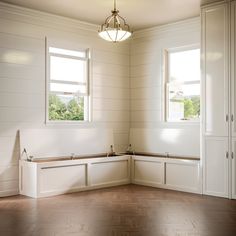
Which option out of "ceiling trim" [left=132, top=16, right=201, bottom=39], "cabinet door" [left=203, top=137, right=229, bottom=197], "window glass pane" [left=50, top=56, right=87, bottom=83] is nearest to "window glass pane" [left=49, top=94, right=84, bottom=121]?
"window glass pane" [left=50, top=56, right=87, bottom=83]

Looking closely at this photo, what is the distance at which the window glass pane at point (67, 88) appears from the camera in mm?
7254

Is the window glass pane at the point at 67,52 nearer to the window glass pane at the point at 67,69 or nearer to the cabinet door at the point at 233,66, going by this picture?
the window glass pane at the point at 67,69

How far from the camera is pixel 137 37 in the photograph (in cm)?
841

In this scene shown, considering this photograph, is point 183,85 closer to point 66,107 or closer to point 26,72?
point 66,107

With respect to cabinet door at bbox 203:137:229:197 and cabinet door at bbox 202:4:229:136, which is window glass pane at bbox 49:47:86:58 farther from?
cabinet door at bbox 203:137:229:197

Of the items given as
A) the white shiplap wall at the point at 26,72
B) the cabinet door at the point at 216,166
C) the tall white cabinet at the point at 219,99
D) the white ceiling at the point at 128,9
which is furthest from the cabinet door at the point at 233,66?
the white shiplap wall at the point at 26,72

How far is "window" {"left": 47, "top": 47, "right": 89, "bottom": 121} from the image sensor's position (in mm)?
7234

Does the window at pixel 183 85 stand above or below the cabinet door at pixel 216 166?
above

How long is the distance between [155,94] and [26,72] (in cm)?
267

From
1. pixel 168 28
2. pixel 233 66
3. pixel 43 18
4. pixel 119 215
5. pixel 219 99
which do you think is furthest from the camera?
pixel 168 28

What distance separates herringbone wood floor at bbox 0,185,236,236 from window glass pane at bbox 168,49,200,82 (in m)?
2.25

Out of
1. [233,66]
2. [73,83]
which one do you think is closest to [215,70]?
[233,66]

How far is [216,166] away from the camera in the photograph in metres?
6.43

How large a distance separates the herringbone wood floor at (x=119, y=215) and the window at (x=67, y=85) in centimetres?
160
